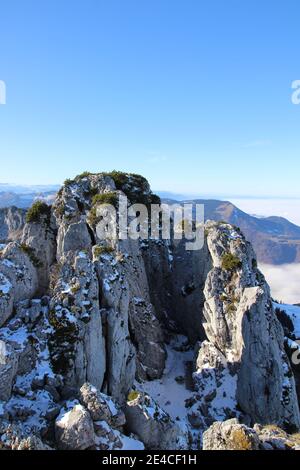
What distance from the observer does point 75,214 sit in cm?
6078

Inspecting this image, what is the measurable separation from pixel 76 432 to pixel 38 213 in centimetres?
4060

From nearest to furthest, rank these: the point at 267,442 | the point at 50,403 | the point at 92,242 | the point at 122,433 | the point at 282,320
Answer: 1. the point at 267,442
2. the point at 122,433
3. the point at 50,403
4. the point at 92,242
5. the point at 282,320

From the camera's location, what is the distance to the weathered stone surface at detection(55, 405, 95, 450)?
1062 inches

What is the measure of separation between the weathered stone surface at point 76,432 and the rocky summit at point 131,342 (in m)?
0.08

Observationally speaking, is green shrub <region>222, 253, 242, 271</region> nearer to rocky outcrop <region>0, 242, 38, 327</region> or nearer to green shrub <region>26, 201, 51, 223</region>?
rocky outcrop <region>0, 242, 38, 327</region>

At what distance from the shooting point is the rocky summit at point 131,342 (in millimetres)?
30266

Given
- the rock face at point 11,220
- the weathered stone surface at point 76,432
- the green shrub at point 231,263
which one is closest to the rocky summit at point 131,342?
the weathered stone surface at point 76,432

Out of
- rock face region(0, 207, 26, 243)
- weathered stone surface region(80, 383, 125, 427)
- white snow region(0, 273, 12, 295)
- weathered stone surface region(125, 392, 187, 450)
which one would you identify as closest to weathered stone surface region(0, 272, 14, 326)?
white snow region(0, 273, 12, 295)

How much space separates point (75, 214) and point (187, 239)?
2005 cm

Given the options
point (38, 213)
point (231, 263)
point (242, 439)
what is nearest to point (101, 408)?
point (242, 439)

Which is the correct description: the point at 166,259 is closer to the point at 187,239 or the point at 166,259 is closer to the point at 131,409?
the point at 187,239

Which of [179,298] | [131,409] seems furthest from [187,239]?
[131,409]

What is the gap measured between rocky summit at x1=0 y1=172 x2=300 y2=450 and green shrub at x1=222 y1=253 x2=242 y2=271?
305 mm

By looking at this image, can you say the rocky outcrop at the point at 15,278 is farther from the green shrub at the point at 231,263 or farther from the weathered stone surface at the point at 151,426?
the green shrub at the point at 231,263
